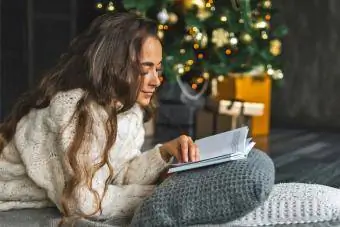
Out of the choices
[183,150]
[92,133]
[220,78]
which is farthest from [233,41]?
[92,133]

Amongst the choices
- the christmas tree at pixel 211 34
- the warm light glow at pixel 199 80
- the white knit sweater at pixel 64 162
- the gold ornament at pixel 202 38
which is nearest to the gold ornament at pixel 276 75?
the christmas tree at pixel 211 34

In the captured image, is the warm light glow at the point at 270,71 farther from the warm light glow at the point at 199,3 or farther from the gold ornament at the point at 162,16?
the gold ornament at the point at 162,16

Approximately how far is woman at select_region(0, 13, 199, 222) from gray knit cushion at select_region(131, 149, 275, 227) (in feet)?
0.44

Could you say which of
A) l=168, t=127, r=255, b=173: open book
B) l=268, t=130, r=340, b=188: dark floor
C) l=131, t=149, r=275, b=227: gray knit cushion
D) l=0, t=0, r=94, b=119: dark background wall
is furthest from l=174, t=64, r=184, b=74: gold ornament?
l=131, t=149, r=275, b=227: gray knit cushion

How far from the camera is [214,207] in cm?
130

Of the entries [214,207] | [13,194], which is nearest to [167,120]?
[13,194]

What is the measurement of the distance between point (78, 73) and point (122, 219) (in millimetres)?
351

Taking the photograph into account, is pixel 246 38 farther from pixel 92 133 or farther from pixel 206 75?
pixel 92 133

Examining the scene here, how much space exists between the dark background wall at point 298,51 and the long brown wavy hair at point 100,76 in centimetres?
256

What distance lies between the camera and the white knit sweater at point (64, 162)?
1460 millimetres

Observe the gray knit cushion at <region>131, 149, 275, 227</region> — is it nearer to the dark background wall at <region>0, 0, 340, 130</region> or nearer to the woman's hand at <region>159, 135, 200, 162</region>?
the woman's hand at <region>159, 135, 200, 162</region>

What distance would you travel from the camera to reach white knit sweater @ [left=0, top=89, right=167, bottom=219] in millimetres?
1460

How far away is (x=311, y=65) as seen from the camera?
4949 millimetres

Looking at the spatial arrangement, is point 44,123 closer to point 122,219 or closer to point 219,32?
point 122,219
